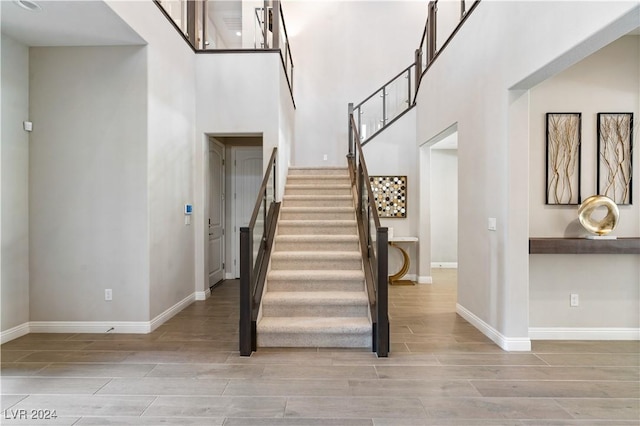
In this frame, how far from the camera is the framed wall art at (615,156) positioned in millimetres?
3633

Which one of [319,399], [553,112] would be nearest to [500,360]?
[319,399]

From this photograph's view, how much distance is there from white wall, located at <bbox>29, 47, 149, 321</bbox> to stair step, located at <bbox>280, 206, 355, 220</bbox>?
2.06 m

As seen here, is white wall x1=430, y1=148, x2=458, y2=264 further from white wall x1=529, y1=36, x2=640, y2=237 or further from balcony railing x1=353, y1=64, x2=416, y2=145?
white wall x1=529, y1=36, x2=640, y2=237

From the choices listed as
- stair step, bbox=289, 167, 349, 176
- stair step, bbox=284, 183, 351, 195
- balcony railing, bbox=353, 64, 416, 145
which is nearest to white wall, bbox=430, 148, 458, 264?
balcony railing, bbox=353, 64, 416, 145

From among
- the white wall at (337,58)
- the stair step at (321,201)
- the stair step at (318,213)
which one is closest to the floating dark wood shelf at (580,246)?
the stair step at (318,213)

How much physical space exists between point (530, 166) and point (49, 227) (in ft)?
16.8

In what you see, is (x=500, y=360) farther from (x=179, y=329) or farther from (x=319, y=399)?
(x=179, y=329)

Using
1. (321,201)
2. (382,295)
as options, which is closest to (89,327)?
(382,295)

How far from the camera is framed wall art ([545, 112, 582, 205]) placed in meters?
3.63

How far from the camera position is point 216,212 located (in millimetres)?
6250

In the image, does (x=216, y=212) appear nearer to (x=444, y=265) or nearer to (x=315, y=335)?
(x=315, y=335)

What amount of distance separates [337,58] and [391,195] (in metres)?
3.81

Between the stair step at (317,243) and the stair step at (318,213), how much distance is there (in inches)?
27.0

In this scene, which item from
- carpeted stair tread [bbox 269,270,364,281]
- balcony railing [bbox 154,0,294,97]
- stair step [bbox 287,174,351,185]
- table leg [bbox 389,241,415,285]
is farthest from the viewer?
table leg [bbox 389,241,415,285]
